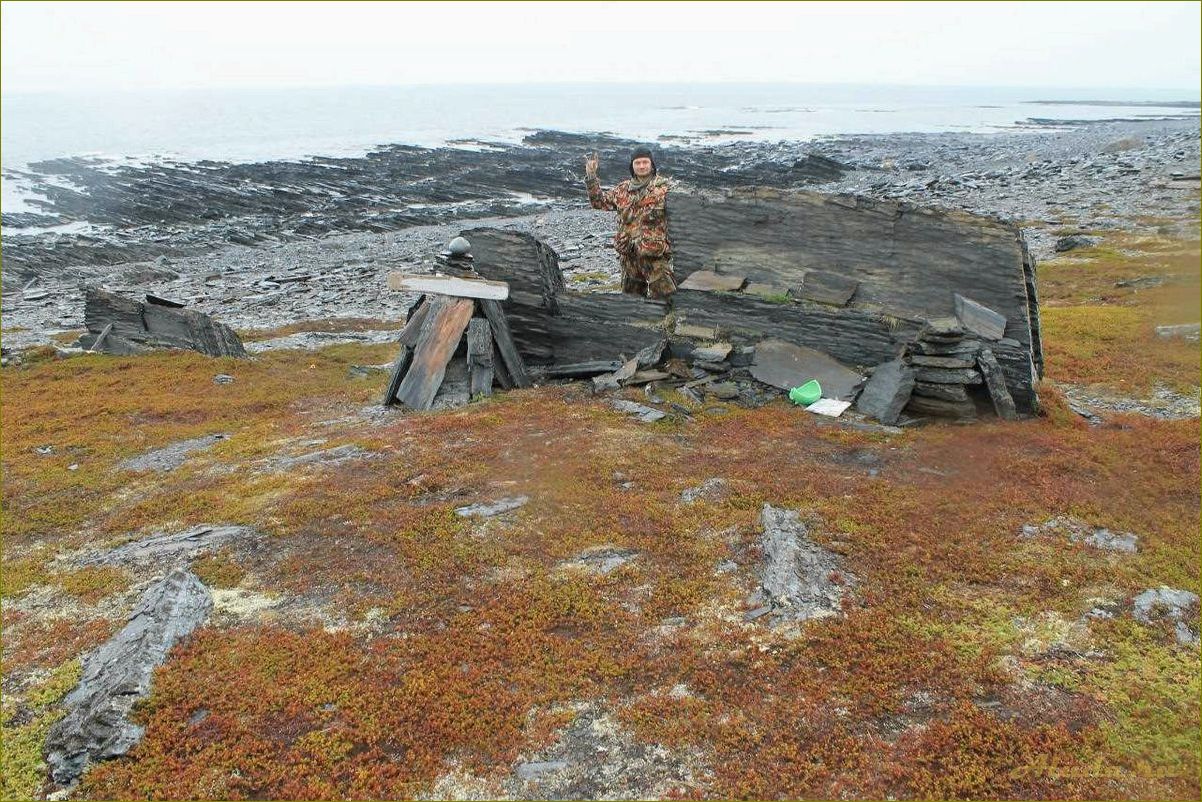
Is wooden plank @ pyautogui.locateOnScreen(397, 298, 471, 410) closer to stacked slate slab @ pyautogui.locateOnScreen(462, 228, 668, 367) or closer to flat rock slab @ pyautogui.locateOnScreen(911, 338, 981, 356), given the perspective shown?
stacked slate slab @ pyautogui.locateOnScreen(462, 228, 668, 367)

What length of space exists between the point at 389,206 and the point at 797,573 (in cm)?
5056

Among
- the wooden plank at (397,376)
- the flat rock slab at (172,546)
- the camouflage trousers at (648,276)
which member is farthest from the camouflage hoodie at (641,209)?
the flat rock slab at (172,546)

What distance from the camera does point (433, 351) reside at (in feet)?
49.0

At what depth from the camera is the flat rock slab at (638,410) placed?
A: 41.7ft

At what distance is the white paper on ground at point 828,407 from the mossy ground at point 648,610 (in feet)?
1.12

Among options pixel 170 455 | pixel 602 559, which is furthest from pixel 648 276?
pixel 170 455

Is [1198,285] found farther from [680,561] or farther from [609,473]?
[609,473]

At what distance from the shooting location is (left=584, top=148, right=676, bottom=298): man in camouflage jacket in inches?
592

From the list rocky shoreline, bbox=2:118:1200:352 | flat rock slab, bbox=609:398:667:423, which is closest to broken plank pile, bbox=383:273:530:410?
flat rock slab, bbox=609:398:667:423

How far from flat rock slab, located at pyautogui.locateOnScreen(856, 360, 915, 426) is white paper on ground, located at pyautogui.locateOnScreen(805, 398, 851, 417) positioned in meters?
0.28

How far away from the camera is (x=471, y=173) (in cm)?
6244

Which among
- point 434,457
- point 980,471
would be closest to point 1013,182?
point 980,471

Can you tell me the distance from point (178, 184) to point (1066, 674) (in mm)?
63842

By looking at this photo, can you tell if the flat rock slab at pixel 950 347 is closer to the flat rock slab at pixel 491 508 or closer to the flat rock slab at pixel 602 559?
the flat rock slab at pixel 602 559
